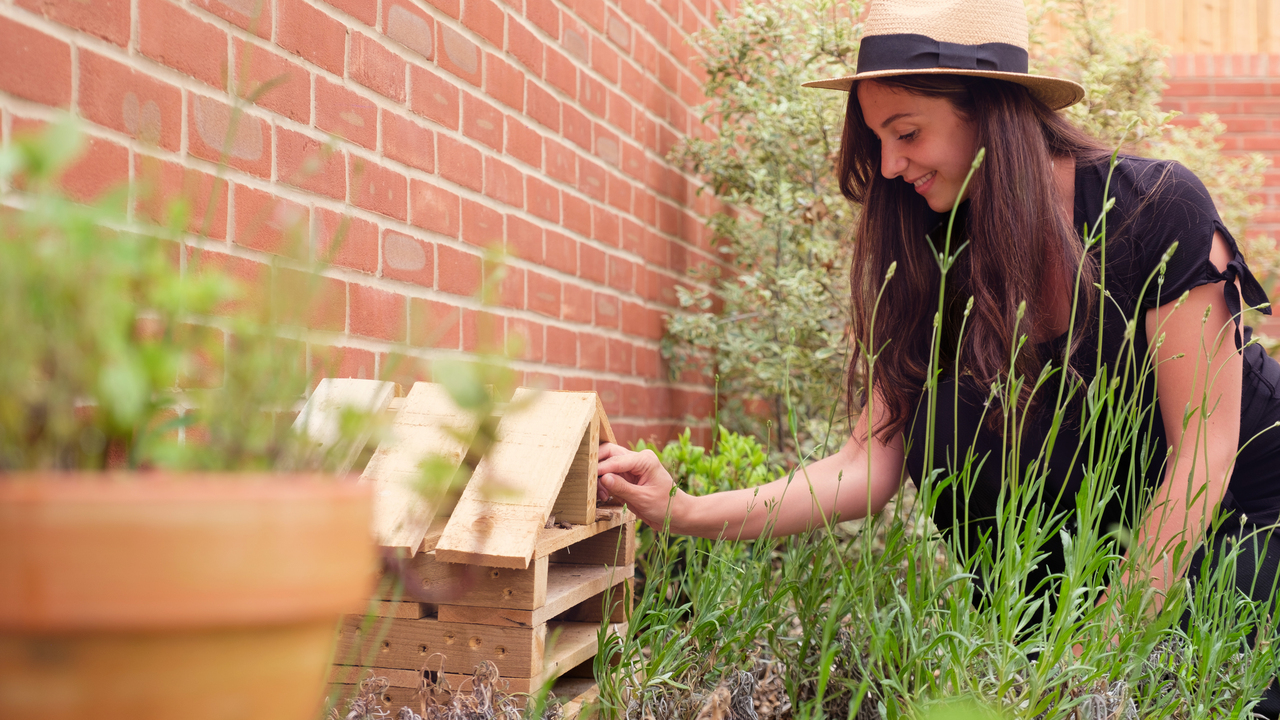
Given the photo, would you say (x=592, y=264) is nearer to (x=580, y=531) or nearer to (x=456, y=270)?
(x=456, y=270)

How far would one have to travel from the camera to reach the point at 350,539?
554 mm

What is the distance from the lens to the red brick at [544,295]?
232cm

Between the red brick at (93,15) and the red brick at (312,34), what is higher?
the red brick at (312,34)

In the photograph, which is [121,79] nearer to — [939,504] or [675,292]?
[939,504]

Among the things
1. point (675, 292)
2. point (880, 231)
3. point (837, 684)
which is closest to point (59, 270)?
point (837, 684)

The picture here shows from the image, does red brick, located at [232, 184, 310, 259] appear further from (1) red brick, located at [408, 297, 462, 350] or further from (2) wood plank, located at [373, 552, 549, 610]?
(2) wood plank, located at [373, 552, 549, 610]

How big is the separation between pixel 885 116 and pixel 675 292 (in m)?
1.50

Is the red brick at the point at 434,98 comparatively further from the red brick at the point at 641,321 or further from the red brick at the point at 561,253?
the red brick at the point at 641,321

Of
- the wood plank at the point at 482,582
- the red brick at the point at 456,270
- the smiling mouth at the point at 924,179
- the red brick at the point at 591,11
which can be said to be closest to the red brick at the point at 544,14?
the red brick at the point at 591,11

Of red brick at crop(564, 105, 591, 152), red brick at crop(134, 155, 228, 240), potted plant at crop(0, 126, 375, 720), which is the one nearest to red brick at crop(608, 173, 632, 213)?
→ red brick at crop(564, 105, 591, 152)

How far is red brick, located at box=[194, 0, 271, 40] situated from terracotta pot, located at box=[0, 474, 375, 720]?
1.06 metres

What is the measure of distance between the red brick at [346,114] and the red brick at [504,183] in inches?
16.5

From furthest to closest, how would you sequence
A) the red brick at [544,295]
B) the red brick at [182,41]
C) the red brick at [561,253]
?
the red brick at [561,253] < the red brick at [544,295] < the red brick at [182,41]

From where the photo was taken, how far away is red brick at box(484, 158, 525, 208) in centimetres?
213
